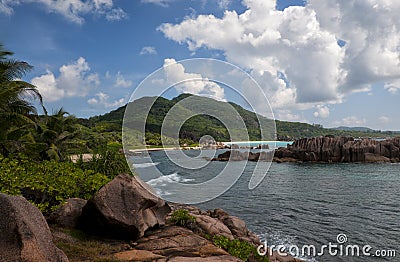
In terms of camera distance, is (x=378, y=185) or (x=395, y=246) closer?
(x=395, y=246)

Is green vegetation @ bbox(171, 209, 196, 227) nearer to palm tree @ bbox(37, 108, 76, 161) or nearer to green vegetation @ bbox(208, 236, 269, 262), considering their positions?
green vegetation @ bbox(208, 236, 269, 262)

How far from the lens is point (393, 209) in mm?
25281

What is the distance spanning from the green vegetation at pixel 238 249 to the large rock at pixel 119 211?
8.40ft

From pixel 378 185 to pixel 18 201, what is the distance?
135 ft

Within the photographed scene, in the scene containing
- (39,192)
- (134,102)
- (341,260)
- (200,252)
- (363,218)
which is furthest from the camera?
Answer: (363,218)

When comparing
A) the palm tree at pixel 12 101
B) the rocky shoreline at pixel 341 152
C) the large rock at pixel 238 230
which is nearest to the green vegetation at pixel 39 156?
the palm tree at pixel 12 101

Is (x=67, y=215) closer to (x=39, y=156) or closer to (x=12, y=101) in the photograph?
(x=12, y=101)

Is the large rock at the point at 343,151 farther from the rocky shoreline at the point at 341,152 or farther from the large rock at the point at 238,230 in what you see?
the large rock at the point at 238,230

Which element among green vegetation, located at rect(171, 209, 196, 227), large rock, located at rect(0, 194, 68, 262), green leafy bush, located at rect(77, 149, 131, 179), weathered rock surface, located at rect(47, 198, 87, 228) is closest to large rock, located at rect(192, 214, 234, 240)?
green vegetation, located at rect(171, 209, 196, 227)

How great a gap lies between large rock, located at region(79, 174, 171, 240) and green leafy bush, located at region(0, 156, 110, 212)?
168 cm

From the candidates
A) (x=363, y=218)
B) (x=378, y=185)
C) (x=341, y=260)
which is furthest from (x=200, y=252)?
(x=378, y=185)

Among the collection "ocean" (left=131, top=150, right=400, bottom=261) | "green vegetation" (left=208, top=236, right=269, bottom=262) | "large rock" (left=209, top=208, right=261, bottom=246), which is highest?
"green vegetation" (left=208, top=236, right=269, bottom=262)

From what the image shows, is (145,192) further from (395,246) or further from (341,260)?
(395,246)

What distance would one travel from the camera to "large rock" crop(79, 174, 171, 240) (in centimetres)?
984
